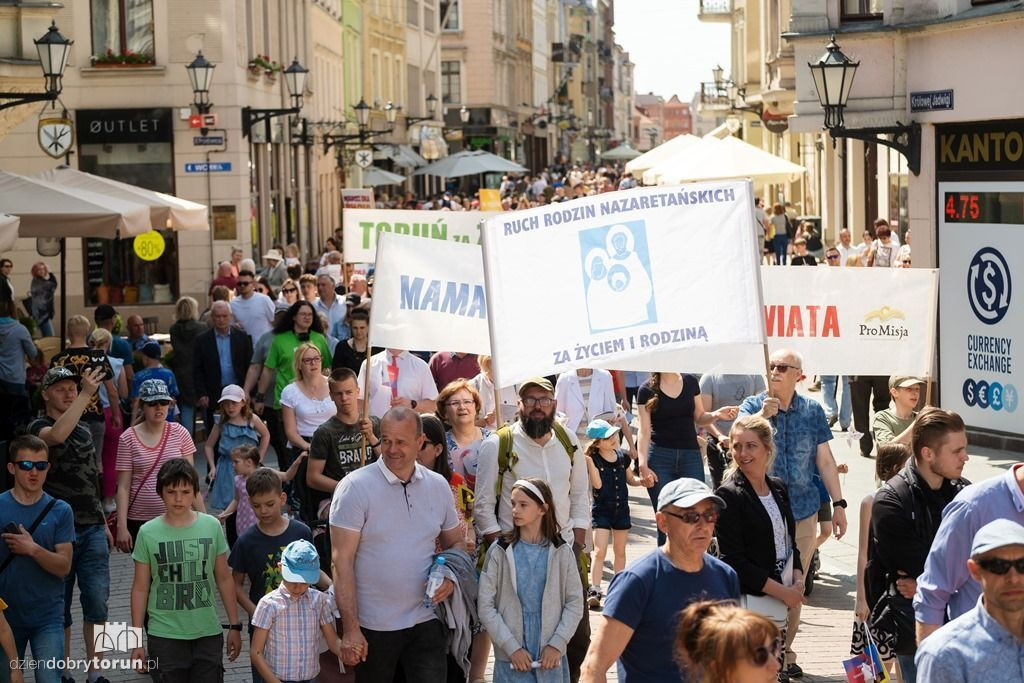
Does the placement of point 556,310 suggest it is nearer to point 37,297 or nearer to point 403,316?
point 403,316

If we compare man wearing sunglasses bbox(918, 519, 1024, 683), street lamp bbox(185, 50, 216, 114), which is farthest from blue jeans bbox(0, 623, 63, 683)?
street lamp bbox(185, 50, 216, 114)

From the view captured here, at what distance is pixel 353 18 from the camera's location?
50688 millimetres

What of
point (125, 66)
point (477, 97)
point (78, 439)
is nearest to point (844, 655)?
point (78, 439)

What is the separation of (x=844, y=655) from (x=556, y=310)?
2.52 metres

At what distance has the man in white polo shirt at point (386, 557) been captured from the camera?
288 inches

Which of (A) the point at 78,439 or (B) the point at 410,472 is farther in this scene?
(A) the point at 78,439

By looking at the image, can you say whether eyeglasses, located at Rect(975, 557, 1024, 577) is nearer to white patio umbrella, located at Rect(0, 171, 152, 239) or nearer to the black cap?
the black cap

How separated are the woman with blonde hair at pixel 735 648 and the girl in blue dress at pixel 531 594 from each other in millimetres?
2684

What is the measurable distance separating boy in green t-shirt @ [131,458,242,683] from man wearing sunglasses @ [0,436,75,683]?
0.59 m

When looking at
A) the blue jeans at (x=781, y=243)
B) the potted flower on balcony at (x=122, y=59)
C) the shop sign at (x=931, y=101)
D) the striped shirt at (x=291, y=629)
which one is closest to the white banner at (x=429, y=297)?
the striped shirt at (x=291, y=629)

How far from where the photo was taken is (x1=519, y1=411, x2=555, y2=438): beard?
845 centimetres

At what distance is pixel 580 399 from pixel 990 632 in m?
7.11

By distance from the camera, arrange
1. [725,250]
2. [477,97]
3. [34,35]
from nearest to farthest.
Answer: [725,250] → [34,35] → [477,97]

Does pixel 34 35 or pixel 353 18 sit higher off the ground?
pixel 353 18
